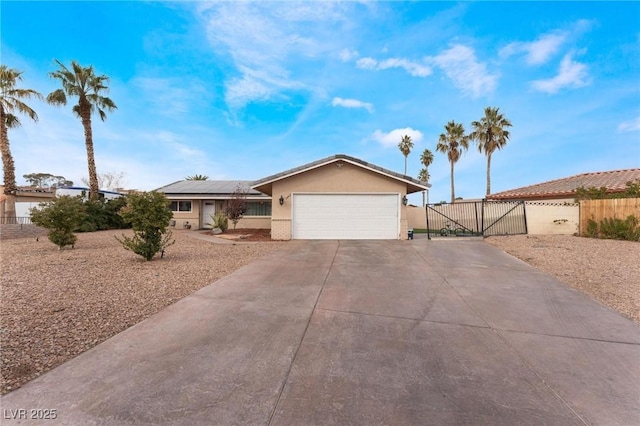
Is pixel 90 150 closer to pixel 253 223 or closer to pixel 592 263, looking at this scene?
pixel 253 223

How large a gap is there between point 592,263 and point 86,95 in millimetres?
27858

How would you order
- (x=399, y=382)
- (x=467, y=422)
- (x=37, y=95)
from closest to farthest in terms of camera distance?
(x=467, y=422)
(x=399, y=382)
(x=37, y=95)

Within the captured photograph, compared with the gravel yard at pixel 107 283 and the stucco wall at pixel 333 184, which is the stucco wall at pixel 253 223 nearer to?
the stucco wall at pixel 333 184

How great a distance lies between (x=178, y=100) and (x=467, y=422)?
17.1m

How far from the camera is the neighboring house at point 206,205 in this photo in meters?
20.6

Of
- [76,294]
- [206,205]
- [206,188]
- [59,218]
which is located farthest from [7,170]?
[76,294]

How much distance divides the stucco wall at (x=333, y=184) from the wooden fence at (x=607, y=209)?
872 cm

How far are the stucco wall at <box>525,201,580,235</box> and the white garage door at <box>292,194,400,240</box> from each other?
740cm

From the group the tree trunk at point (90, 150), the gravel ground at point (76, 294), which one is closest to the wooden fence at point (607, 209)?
the gravel ground at point (76, 294)

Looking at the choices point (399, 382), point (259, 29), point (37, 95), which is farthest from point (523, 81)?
point (37, 95)

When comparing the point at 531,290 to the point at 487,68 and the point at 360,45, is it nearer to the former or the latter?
the point at 487,68

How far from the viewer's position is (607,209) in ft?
42.9

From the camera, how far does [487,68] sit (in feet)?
39.8

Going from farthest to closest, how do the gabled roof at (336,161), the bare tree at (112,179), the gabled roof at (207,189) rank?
the bare tree at (112,179), the gabled roof at (207,189), the gabled roof at (336,161)
